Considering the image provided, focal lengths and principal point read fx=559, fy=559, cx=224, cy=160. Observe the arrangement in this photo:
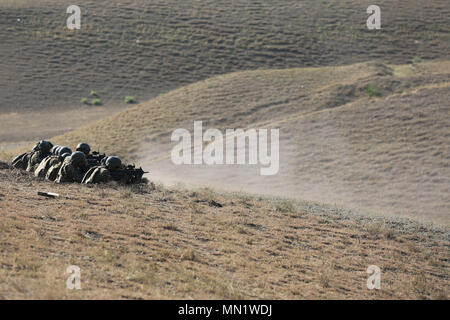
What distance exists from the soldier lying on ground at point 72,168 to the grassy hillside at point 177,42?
102 feet

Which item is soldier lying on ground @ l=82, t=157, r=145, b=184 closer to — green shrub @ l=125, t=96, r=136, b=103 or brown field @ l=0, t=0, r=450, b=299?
brown field @ l=0, t=0, r=450, b=299

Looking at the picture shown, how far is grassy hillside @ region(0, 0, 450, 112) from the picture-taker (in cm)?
5497

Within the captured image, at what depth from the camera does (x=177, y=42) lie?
61.8 metres

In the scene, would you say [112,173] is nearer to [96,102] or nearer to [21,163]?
[21,163]

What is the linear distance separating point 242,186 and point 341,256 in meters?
11.4

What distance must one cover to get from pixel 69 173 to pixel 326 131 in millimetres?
15475

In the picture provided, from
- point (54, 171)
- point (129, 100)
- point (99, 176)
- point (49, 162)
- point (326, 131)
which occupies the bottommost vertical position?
point (99, 176)

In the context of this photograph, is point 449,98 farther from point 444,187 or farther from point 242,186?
point 242,186

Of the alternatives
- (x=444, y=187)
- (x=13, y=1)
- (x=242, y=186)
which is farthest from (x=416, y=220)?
(x=13, y=1)

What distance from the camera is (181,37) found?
62500 mm

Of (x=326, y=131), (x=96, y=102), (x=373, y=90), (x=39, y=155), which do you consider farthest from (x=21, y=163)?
(x=96, y=102)

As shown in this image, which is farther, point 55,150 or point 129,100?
point 129,100

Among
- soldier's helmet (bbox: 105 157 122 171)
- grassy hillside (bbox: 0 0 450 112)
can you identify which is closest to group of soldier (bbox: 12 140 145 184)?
soldier's helmet (bbox: 105 157 122 171)

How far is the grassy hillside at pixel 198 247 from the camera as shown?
997 cm
